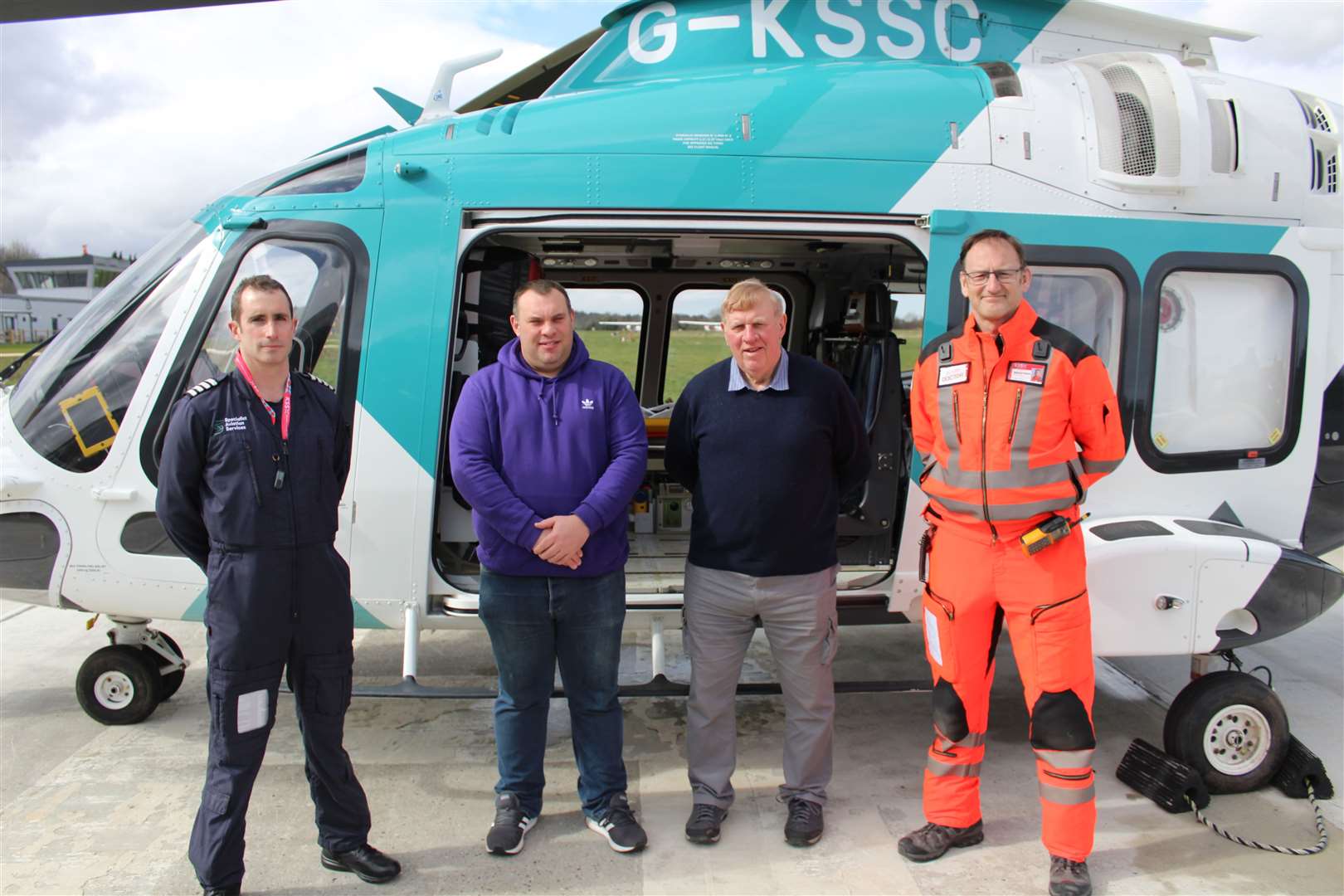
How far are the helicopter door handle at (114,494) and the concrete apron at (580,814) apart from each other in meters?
1.15

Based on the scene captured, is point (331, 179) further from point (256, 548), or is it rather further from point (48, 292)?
point (48, 292)

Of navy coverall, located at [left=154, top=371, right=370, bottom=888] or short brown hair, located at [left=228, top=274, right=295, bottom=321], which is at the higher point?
short brown hair, located at [left=228, top=274, right=295, bottom=321]

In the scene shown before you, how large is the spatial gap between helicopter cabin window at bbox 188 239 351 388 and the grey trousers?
5.44ft

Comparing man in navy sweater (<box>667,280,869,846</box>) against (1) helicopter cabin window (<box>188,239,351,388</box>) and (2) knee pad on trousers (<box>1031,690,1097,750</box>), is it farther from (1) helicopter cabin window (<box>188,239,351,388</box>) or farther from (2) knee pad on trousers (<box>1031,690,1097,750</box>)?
(1) helicopter cabin window (<box>188,239,351,388</box>)

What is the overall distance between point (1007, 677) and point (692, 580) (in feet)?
8.34

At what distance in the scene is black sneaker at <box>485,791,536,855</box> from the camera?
297 centimetres

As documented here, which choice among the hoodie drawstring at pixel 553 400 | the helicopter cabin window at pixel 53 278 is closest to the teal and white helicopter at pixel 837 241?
the hoodie drawstring at pixel 553 400

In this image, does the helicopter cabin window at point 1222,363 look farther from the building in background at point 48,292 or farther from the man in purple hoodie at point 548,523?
the building in background at point 48,292

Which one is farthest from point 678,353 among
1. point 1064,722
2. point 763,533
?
point 1064,722

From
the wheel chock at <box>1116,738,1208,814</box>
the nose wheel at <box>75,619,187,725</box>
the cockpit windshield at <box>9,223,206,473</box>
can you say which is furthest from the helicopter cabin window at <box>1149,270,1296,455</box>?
the nose wheel at <box>75,619,187,725</box>

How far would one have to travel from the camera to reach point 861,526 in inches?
161

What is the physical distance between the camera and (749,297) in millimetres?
2828

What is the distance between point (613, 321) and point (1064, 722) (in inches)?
157

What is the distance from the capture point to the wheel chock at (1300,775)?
136 inches
